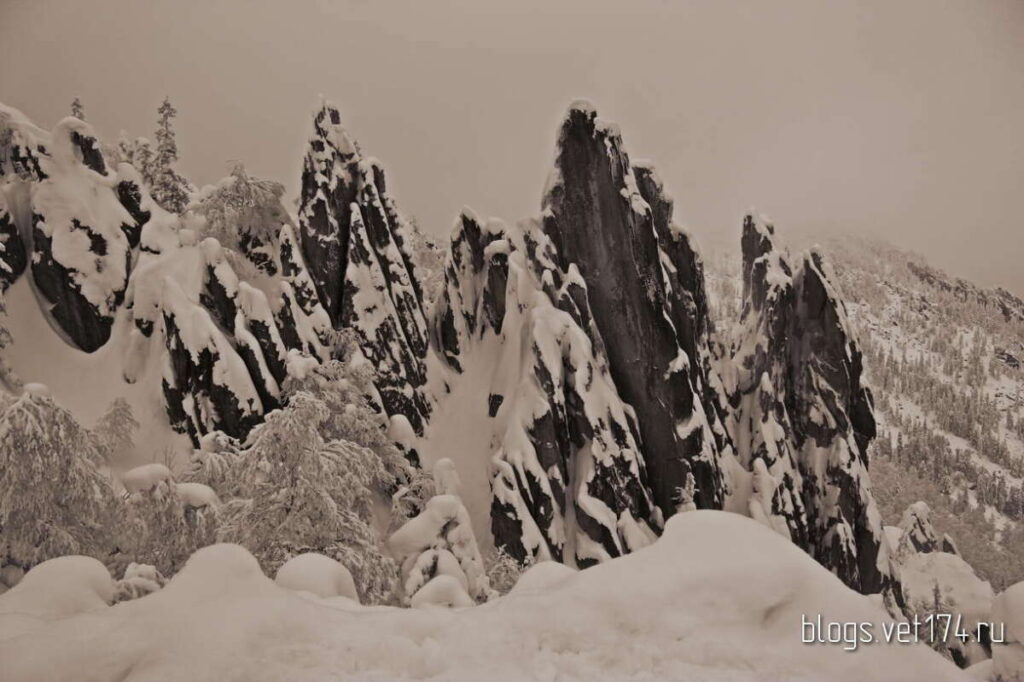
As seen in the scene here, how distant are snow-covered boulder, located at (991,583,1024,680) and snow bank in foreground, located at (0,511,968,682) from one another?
6.49 m

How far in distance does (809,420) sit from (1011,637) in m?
28.2

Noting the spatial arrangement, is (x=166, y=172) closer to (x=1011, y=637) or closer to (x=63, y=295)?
(x=63, y=295)

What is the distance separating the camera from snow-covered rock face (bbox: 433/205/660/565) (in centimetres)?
2677

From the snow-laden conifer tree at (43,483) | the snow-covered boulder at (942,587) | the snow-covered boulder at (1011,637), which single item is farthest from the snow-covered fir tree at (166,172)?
the snow-covered boulder at (942,587)

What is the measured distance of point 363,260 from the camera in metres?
29.7

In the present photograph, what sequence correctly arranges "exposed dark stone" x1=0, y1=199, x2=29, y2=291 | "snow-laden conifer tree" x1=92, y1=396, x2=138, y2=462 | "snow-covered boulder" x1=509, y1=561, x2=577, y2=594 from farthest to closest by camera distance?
"exposed dark stone" x1=0, y1=199, x2=29, y2=291 < "snow-laden conifer tree" x1=92, y1=396, x2=138, y2=462 < "snow-covered boulder" x1=509, y1=561, x2=577, y2=594

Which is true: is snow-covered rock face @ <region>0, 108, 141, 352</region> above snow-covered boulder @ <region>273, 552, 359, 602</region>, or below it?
above

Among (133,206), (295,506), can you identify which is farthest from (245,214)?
(295,506)

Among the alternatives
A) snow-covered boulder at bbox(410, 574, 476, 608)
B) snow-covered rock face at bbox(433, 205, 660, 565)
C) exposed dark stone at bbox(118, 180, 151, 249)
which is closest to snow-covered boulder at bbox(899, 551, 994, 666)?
snow-covered rock face at bbox(433, 205, 660, 565)

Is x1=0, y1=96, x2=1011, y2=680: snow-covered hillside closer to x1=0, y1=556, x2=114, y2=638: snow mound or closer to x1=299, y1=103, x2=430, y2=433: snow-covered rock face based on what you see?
x1=0, y1=556, x2=114, y2=638: snow mound

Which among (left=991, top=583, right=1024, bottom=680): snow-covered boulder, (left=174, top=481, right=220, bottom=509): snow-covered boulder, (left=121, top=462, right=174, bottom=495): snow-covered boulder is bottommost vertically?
(left=991, top=583, right=1024, bottom=680): snow-covered boulder

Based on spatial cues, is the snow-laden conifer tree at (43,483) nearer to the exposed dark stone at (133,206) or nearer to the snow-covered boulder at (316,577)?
the snow-covered boulder at (316,577)

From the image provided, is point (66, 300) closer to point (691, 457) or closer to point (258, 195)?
point (258, 195)

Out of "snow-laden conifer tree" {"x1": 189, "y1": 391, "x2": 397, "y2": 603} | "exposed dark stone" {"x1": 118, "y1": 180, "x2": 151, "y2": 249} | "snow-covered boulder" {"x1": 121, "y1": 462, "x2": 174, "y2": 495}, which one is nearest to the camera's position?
"snow-laden conifer tree" {"x1": 189, "y1": 391, "x2": 397, "y2": 603}
